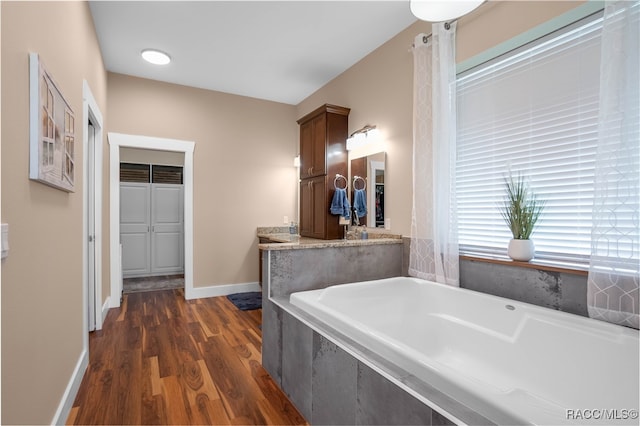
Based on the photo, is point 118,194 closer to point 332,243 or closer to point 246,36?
point 246,36

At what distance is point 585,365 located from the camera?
1.50 meters

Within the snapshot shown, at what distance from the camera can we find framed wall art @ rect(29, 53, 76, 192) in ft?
4.25

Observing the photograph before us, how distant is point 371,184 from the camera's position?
3293mm

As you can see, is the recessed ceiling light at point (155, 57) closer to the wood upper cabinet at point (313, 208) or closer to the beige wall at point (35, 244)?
the beige wall at point (35, 244)

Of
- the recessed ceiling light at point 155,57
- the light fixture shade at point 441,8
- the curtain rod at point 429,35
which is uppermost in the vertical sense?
the recessed ceiling light at point 155,57

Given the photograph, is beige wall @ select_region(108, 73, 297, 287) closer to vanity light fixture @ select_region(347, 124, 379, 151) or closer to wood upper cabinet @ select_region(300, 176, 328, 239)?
wood upper cabinet @ select_region(300, 176, 328, 239)

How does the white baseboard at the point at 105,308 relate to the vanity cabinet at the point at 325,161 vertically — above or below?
below

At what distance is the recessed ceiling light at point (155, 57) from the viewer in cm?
324

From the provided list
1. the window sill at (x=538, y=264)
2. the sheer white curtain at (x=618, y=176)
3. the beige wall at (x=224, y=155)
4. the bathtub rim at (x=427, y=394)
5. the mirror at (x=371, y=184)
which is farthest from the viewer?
the beige wall at (x=224, y=155)

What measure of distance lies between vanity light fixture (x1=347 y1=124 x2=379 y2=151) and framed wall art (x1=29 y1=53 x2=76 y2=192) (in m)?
2.37

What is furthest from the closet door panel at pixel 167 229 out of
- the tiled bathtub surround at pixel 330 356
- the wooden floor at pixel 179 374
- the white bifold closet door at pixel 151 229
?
the tiled bathtub surround at pixel 330 356

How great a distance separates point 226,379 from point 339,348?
1.12m

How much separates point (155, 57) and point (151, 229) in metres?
3.21

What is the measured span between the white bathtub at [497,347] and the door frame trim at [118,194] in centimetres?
252
